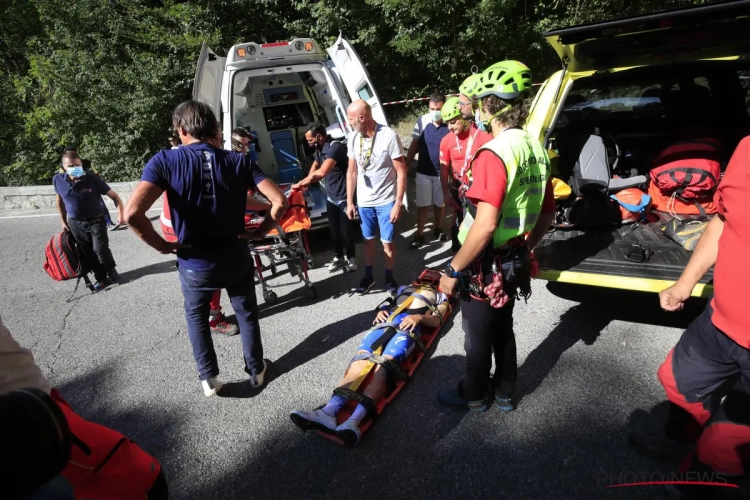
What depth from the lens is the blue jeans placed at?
2.77 meters

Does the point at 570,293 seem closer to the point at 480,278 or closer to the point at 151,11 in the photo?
the point at 480,278

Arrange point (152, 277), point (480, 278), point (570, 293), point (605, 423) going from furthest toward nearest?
point (152, 277)
point (570, 293)
point (605, 423)
point (480, 278)

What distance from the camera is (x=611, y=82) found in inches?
168

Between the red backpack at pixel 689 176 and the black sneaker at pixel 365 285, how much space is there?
9.51 feet

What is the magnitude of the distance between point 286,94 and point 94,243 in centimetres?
451

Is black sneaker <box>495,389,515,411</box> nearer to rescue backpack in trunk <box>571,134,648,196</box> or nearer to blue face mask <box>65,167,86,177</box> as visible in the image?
rescue backpack in trunk <box>571,134,648,196</box>

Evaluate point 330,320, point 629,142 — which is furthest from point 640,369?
point 629,142

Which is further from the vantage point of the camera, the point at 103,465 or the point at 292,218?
the point at 292,218

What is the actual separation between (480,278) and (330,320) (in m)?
2.16

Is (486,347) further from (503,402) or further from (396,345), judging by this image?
(396,345)

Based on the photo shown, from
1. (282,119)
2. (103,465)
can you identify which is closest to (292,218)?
(103,465)

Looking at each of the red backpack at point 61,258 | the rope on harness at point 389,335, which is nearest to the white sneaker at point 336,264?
the rope on harness at point 389,335

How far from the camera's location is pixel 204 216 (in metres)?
2.62

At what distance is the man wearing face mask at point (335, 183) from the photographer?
4789mm
